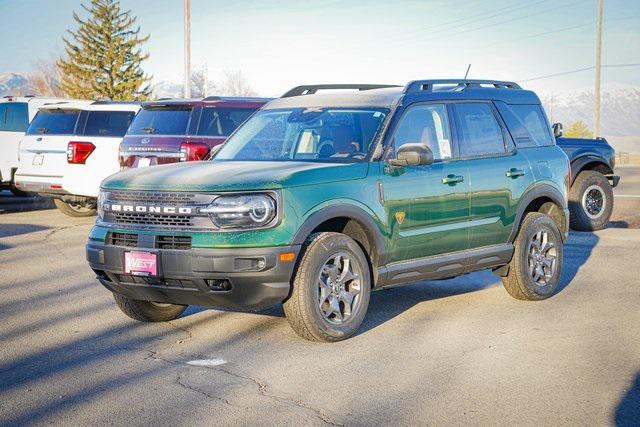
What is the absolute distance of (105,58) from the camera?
71.6 metres

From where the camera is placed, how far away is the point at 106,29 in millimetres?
72188

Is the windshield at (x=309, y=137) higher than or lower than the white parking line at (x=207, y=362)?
higher

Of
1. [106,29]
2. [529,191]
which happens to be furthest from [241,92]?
[529,191]

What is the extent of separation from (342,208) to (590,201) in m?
8.72

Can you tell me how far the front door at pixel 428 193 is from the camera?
293 inches

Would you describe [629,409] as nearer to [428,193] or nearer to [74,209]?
[428,193]

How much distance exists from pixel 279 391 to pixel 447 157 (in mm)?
3113

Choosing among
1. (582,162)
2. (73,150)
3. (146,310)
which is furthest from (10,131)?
(146,310)

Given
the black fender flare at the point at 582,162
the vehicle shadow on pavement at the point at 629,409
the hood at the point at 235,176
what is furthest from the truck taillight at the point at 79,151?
the vehicle shadow on pavement at the point at 629,409

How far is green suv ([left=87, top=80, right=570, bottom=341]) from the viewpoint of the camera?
662cm

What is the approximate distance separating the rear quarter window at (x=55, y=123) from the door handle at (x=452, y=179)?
9.76 meters

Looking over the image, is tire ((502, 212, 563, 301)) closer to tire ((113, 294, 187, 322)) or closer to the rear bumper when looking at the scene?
tire ((113, 294, 187, 322))

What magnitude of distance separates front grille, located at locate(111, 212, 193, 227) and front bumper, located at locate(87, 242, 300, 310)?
20 cm

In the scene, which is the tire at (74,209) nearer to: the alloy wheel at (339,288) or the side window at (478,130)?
the side window at (478,130)
